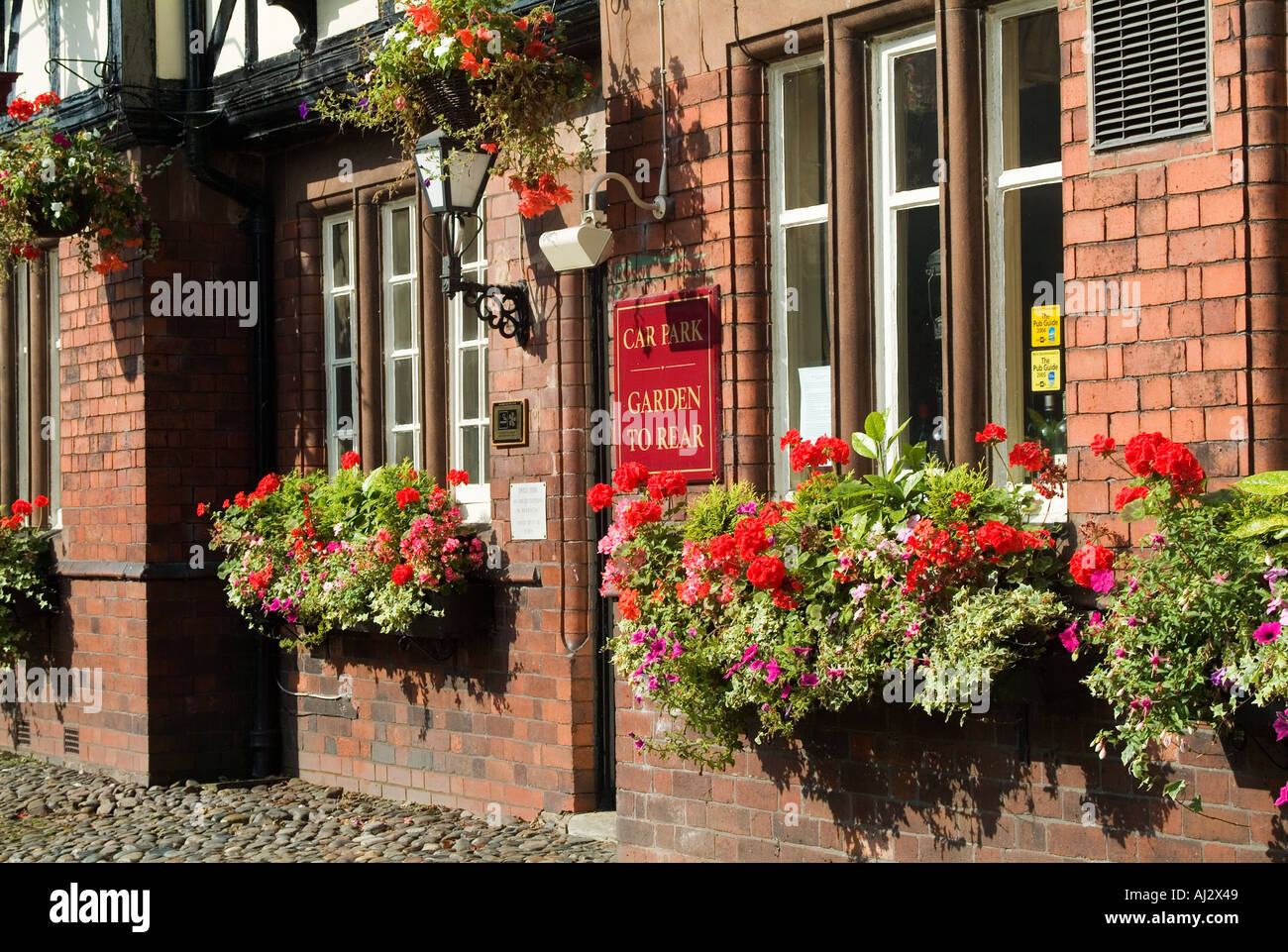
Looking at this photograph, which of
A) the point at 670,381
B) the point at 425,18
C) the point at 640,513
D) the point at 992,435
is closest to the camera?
the point at 992,435

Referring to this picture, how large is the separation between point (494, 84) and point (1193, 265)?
3.58 meters

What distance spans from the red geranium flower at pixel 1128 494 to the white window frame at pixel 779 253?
5.65 feet

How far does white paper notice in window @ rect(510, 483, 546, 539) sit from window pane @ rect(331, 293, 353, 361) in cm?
211

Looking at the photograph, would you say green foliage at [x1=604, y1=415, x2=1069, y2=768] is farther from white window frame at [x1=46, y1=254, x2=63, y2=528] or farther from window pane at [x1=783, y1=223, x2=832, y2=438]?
white window frame at [x1=46, y1=254, x2=63, y2=528]

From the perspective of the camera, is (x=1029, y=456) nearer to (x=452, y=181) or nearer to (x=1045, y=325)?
(x=1045, y=325)

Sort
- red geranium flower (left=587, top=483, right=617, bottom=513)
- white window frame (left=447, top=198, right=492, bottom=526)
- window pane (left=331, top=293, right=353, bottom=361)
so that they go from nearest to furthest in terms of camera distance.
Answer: red geranium flower (left=587, top=483, right=617, bottom=513)
white window frame (left=447, top=198, right=492, bottom=526)
window pane (left=331, top=293, right=353, bottom=361)

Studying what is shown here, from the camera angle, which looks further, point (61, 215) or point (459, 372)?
point (61, 215)

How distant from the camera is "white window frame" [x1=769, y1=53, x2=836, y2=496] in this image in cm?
712

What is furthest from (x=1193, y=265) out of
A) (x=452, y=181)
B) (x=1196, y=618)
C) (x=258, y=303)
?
(x=258, y=303)

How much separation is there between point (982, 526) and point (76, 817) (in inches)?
240

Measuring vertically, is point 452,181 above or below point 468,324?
above

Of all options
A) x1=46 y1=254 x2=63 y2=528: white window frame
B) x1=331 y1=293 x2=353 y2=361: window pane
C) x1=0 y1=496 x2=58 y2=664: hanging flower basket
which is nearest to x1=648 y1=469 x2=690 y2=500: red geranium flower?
x1=331 y1=293 x2=353 y2=361: window pane

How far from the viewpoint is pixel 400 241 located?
32.4ft

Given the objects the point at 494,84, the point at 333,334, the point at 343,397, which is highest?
the point at 494,84
